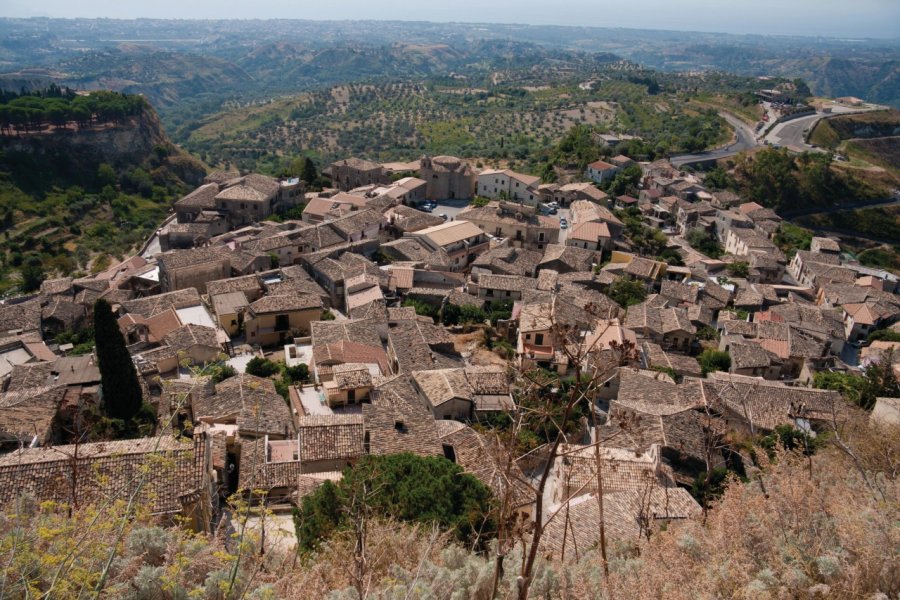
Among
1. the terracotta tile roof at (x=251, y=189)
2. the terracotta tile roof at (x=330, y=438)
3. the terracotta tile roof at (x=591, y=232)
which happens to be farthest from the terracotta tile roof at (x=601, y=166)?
the terracotta tile roof at (x=330, y=438)

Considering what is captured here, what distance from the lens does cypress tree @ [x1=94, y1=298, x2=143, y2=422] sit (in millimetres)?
18938

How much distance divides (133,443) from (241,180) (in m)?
38.7

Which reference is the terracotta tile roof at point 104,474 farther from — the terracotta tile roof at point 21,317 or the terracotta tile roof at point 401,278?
the terracotta tile roof at point 21,317

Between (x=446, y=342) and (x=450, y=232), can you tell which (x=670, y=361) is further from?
(x=450, y=232)

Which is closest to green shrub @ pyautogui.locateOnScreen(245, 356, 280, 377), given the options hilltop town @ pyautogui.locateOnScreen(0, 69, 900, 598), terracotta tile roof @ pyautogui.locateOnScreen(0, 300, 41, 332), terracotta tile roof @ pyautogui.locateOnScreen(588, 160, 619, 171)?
hilltop town @ pyautogui.locateOnScreen(0, 69, 900, 598)

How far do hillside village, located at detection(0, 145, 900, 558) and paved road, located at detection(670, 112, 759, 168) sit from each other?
17266mm

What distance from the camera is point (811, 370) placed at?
28.6 metres

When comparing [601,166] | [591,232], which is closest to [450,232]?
[591,232]

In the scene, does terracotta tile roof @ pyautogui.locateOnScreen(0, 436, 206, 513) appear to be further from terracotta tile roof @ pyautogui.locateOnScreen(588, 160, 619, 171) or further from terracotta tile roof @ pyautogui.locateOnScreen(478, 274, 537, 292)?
terracotta tile roof @ pyautogui.locateOnScreen(588, 160, 619, 171)

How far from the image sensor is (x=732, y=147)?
76.6 meters

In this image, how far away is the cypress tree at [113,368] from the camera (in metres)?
18.9

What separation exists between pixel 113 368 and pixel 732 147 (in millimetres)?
79206

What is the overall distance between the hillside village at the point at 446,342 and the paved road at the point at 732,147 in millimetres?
17266

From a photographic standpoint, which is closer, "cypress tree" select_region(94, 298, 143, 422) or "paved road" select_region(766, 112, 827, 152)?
"cypress tree" select_region(94, 298, 143, 422)
